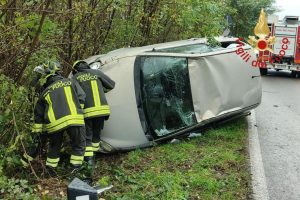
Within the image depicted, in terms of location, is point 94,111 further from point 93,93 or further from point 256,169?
point 256,169

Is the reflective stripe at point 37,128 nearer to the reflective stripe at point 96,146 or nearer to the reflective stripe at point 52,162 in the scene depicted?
the reflective stripe at point 52,162

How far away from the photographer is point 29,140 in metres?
4.74

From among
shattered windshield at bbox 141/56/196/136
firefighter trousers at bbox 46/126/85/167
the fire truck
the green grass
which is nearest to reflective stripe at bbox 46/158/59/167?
firefighter trousers at bbox 46/126/85/167

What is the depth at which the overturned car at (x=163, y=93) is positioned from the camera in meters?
5.93

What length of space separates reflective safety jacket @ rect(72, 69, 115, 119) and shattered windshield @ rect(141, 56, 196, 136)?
0.78 metres

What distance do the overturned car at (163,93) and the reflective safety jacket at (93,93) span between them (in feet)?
1.35

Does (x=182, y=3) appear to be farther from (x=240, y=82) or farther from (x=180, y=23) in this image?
(x=240, y=82)

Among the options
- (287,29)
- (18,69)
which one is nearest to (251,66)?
(18,69)

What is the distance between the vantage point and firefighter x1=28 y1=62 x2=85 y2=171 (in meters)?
4.95

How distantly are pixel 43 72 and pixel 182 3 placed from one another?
488cm

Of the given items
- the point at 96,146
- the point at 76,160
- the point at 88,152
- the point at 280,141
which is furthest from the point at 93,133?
the point at 280,141

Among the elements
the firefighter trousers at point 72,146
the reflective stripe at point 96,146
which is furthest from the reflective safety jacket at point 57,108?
the reflective stripe at point 96,146

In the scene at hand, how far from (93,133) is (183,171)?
1.30m

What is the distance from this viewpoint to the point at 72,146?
5219mm
